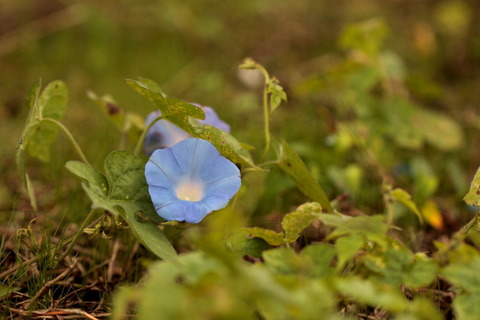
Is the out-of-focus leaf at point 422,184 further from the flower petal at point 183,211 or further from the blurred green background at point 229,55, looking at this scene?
the flower petal at point 183,211

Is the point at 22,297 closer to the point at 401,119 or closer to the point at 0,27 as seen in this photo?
the point at 401,119

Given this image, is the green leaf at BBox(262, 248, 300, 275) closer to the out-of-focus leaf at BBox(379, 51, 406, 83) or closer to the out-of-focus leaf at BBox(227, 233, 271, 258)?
the out-of-focus leaf at BBox(227, 233, 271, 258)

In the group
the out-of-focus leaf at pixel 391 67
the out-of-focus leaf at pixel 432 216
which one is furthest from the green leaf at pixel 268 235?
the out-of-focus leaf at pixel 391 67

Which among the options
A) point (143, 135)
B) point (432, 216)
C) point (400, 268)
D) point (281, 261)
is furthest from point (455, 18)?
point (281, 261)

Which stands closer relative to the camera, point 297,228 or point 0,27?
point 297,228

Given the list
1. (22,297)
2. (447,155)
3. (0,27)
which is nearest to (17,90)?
(0,27)

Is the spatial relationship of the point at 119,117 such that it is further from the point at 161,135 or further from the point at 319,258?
the point at 319,258
